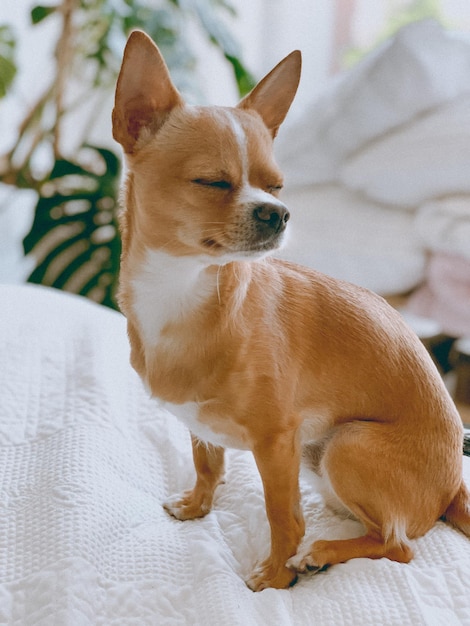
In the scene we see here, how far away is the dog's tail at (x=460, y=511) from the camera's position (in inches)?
39.3

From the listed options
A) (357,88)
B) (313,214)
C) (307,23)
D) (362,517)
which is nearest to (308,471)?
(362,517)

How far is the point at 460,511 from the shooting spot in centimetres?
101

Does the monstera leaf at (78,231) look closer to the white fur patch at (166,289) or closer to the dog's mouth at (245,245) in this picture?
the white fur patch at (166,289)

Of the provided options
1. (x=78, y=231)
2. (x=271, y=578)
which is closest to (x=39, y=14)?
(x=78, y=231)

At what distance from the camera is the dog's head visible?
0.88m

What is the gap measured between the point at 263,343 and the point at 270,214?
0.62 feet

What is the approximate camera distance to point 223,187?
90 cm

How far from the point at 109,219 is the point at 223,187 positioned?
1.27 meters

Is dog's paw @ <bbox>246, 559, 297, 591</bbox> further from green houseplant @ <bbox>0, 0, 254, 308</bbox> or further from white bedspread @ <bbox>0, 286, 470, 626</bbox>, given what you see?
green houseplant @ <bbox>0, 0, 254, 308</bbox>

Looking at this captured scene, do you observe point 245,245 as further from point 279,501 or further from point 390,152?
point 390,152

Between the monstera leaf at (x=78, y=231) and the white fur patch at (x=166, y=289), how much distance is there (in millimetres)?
1117

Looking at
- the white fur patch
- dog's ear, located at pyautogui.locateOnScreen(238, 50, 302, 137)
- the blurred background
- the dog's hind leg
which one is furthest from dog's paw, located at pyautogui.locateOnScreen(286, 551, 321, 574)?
the blurred background

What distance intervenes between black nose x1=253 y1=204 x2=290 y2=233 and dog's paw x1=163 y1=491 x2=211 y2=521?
0.47 metres

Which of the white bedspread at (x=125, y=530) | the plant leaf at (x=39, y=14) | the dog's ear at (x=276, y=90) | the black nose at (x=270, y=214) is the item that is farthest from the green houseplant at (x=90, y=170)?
the black nose at (x=270, y=214)
